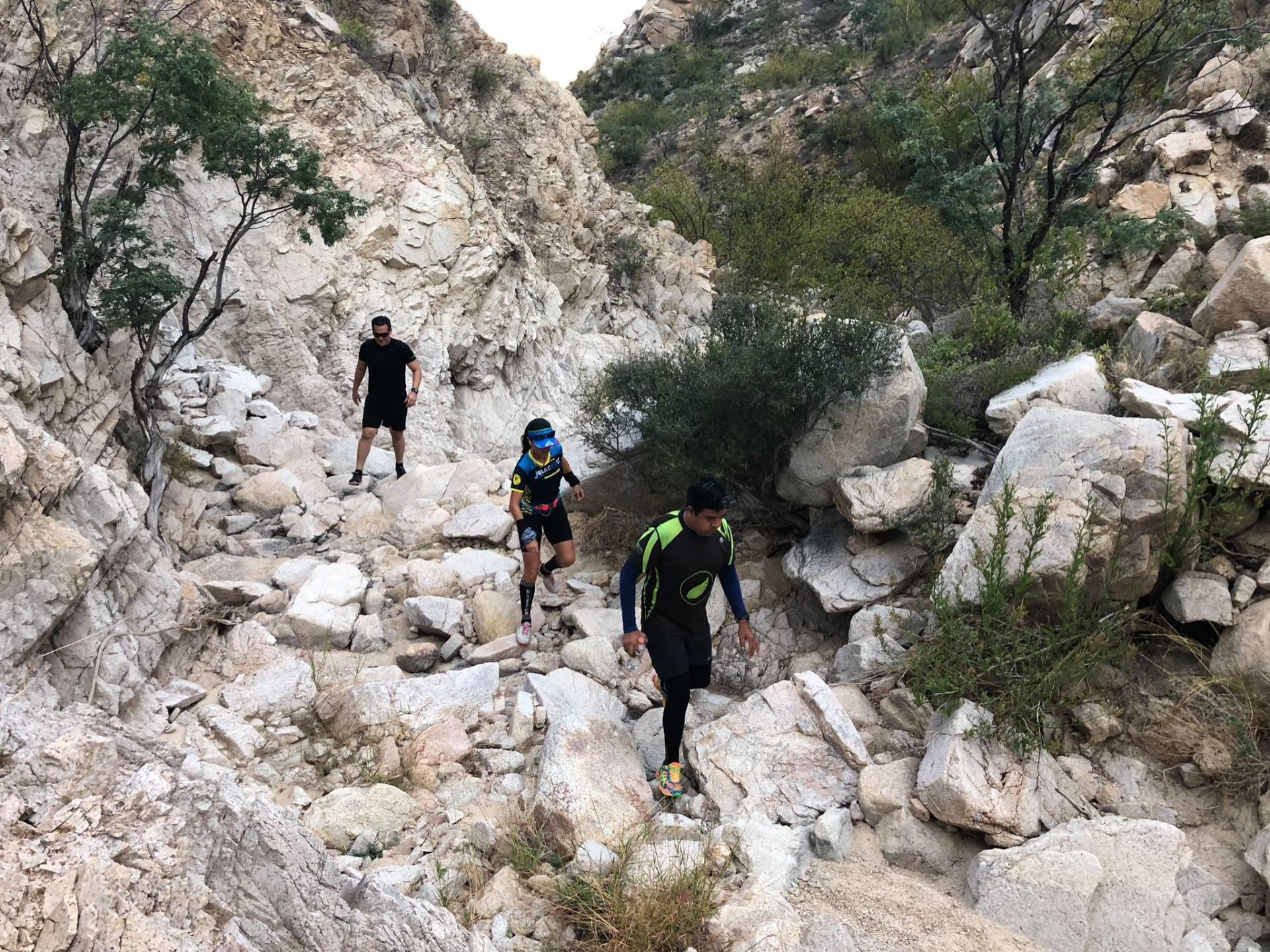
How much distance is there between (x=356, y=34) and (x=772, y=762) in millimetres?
14936

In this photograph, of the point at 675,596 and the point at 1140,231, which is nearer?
the point at 675,596

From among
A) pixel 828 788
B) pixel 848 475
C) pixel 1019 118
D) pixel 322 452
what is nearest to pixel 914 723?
pixel 828 788

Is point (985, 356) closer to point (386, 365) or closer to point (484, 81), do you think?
point (386, 365)

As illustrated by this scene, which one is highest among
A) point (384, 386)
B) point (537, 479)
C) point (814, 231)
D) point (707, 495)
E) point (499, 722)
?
point (814, 231)

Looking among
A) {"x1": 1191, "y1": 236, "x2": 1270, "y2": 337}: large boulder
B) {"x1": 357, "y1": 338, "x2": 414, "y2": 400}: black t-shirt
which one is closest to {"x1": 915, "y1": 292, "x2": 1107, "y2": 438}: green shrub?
{"x1": 1191, "y1": 236, "x2": 1270, "y2": 337}: large boulder

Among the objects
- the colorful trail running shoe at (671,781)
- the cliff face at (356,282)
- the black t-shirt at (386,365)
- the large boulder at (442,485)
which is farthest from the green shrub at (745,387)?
the cliff face at (356,282)

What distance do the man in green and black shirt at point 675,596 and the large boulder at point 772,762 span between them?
199mm

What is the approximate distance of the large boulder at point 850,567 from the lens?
193 inches

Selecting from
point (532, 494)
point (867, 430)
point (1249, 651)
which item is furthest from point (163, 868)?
point (867, 430)

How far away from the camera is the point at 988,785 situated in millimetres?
3346

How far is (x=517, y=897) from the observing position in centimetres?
308

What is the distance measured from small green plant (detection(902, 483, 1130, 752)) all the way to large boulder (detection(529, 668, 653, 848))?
1.55 m

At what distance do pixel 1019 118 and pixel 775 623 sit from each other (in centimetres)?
593

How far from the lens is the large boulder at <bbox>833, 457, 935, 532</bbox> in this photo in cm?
500
